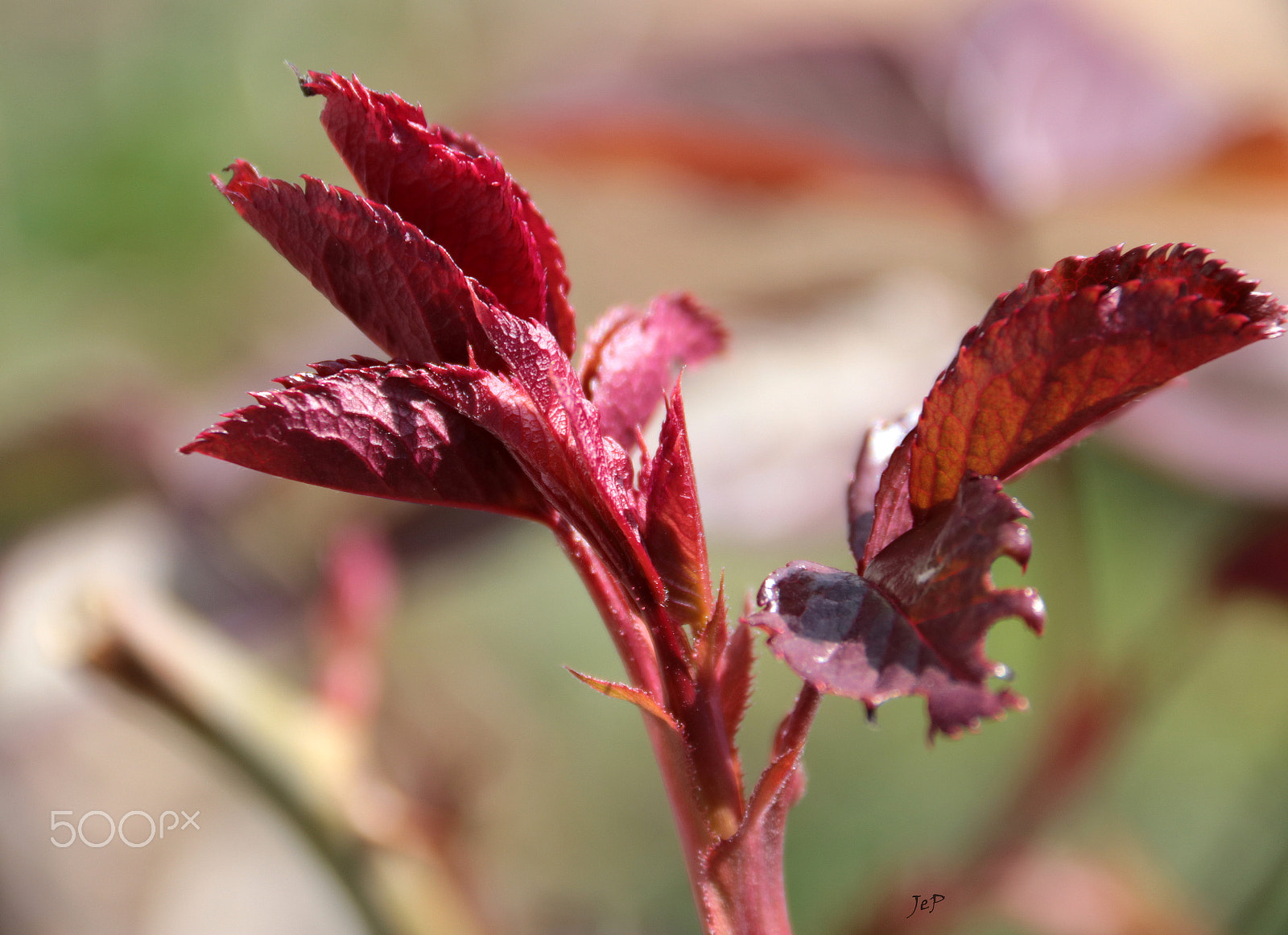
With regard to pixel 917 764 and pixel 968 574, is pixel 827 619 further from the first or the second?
pixel 917 764

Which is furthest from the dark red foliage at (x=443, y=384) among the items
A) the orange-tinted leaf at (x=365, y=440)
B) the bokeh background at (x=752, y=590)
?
the bokeh background at (x=752, y=590)

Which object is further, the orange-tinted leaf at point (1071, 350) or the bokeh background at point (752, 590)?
the bokeh background at point (752, 590)

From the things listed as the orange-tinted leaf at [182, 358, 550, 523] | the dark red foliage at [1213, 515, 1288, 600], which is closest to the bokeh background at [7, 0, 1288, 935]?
the dark red foliage at [1213, 515, 1288, 600]

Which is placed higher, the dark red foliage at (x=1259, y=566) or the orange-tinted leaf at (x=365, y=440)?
the orange-tinted leaf at (x=365, y=440)

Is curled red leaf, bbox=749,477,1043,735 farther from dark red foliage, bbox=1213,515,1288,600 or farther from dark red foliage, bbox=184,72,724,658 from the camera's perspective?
dark red foliage, bbox=1213,515,1288,600

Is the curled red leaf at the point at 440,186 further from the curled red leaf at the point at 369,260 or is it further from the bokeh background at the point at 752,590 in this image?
the bokeh background at the point at 752,590

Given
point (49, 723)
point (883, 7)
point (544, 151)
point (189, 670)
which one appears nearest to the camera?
point (189, 670)

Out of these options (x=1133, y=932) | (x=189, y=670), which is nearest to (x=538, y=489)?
(x=189, y=670)

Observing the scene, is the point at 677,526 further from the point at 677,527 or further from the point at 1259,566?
the point at 1259,566
